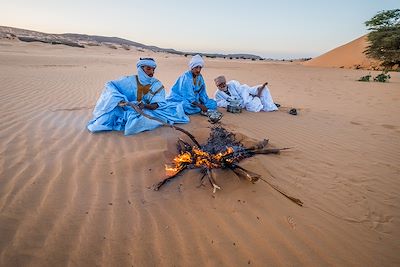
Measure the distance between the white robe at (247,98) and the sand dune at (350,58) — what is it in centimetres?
2277

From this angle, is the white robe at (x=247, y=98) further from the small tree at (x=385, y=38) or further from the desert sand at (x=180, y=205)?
the small tree at (x=385, y=38)

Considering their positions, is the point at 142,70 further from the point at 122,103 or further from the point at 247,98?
the point at 247,98

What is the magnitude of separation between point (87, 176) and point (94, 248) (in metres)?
1.14

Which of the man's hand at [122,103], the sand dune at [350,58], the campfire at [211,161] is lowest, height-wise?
the campfire at [211,161]

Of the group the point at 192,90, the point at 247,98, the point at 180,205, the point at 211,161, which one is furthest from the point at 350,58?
the point at 180,205

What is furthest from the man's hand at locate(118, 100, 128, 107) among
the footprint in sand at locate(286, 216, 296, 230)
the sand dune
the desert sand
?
the sand dune

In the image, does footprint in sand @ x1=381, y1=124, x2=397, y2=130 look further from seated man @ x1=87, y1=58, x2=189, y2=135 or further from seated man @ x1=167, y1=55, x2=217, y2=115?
seated man @ x1=87, y1=58, x2=189, y2=135

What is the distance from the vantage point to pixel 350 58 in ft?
101

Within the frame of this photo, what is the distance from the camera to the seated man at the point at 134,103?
14.7 feet

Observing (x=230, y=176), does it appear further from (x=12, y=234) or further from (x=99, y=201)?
(x=12, y=234)

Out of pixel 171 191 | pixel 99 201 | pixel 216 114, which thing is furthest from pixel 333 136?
pixel 99 201

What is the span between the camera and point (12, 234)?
213cm

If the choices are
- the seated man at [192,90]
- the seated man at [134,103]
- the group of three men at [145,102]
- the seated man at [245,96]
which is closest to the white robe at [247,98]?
the seated man at [245,96]

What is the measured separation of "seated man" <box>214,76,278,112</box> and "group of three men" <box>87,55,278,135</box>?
50 cm
